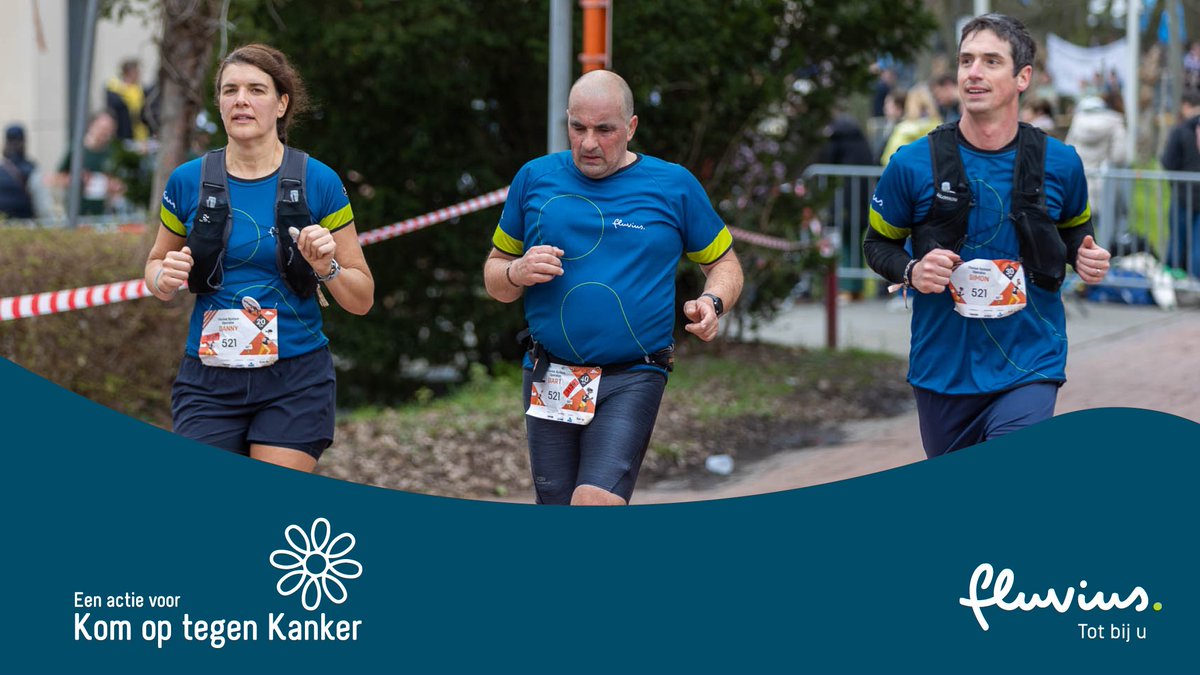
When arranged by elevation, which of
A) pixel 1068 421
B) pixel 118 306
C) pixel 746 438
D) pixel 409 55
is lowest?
pixel 746 438

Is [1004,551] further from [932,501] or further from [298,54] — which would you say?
[298,54]

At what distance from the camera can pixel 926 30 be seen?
1124 cm

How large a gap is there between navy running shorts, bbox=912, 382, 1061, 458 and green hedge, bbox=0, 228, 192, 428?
5747 mm

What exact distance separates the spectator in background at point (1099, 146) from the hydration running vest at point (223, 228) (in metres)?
10.9

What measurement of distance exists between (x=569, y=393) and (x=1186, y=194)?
412 inches

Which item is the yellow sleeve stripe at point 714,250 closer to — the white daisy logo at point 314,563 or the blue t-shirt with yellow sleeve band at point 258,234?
the blue t-shirt with yellow sleeve band at point 258,234

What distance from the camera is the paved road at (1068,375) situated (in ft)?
28.7

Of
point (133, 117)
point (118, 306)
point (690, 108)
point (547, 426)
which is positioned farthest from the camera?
point (133, 117)

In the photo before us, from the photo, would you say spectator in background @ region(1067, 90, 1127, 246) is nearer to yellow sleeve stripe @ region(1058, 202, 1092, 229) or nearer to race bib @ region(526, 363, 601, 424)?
yellow sleeve stripe @ region(1058, 202, 1092, 229)

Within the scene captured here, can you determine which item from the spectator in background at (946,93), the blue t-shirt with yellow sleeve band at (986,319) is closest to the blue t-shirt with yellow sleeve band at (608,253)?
the blue t-shirt with yellow sleeve band at (986,319)

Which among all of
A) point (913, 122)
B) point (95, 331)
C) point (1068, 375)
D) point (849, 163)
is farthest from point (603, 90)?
point (913, 122)

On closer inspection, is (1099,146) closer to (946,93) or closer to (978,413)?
(946,93)

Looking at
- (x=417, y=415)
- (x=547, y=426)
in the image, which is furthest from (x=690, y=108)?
(x=547, y=426)

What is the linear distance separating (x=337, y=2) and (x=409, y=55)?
53 cm
